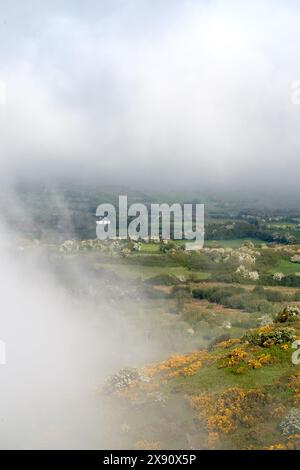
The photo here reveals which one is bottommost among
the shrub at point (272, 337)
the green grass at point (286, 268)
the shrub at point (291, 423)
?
the green grass at point (286, 268)

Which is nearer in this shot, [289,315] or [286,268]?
[289,315]

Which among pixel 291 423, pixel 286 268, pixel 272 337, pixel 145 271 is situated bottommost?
pixel 145 271

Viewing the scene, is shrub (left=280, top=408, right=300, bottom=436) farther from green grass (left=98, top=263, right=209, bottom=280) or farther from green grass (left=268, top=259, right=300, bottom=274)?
green grass (left=268, top=259, right=300, bottom=274)

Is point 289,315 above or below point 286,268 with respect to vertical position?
above

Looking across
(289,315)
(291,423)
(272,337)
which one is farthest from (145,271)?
(291,423)

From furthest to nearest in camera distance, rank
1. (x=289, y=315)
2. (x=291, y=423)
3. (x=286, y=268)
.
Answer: (x=286, y=268) < (x=289, y=315) < (x=291, y=423)

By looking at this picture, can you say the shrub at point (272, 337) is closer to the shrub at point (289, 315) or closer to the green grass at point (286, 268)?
the shrub at point (289, 315)

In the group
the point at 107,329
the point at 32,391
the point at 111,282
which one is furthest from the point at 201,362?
the point at 111,282

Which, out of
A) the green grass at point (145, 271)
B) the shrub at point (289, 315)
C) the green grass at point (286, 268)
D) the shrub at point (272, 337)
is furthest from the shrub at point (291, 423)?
the green grass at point (286, 268)

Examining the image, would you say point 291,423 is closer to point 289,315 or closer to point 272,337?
point 272,337
